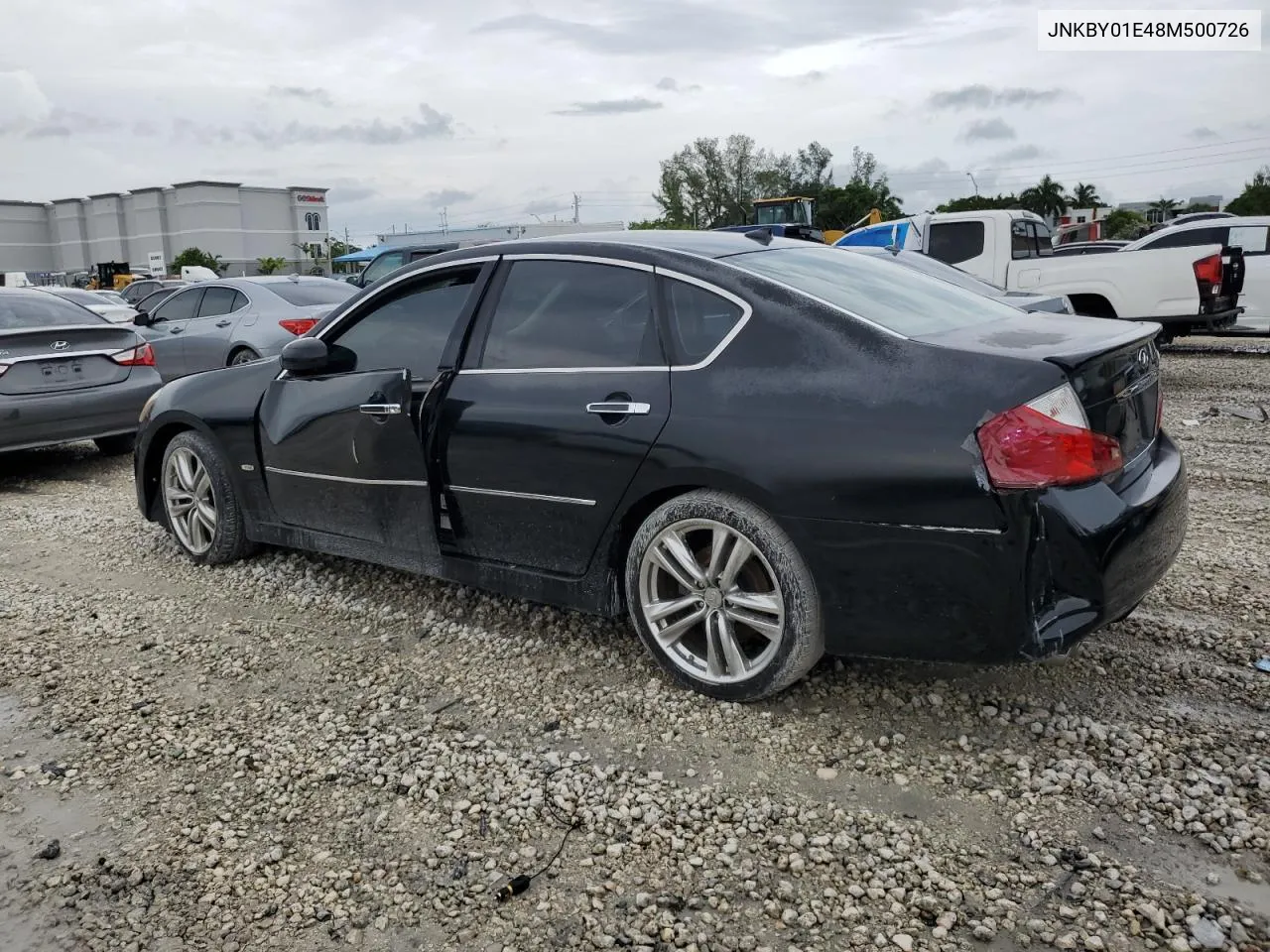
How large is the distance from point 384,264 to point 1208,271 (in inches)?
638

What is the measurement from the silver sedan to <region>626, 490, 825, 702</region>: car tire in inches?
322

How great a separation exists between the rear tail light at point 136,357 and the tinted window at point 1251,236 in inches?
579

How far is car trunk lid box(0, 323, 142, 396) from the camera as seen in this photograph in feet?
24.8

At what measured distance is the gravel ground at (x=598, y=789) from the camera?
8.13ft

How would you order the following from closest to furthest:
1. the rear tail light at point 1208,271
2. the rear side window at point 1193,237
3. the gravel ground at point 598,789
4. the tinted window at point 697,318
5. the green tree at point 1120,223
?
the gravel ground at point 598,789, the tinted window at point 697,318, the rear tail light at point 1208,271, the rear side window at point 1193,237, the green tree at point 1120,223

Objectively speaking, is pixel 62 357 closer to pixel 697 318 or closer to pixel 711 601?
pixel 697 318

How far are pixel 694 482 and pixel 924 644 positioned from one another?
2.90 feet

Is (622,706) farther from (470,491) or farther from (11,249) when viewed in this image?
(11,249)

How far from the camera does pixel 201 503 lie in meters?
5.32

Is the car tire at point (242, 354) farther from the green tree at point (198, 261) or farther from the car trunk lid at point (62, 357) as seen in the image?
the green tree at point (198, 261)

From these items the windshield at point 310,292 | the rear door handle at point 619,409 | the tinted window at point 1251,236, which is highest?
the tinted window at point 1251,236

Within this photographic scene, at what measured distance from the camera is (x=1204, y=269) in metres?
10.9

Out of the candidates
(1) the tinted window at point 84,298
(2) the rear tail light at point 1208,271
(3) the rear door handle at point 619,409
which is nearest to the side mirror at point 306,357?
(3) the rear door handle at point 619,409

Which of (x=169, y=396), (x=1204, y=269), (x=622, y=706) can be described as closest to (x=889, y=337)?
(x=622, y=706)
